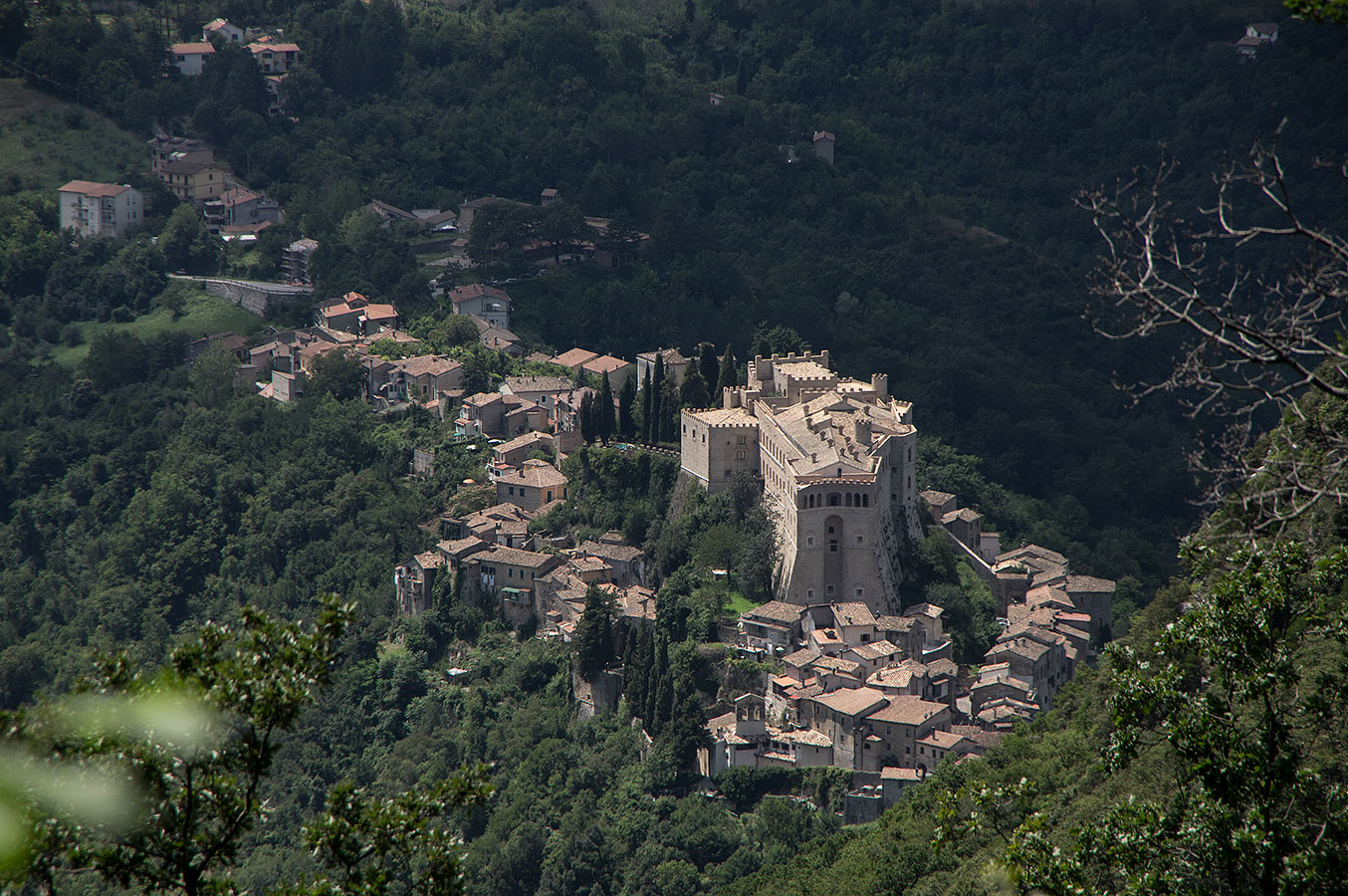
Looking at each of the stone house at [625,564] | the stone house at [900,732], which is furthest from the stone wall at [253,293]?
the stone house at [900,732]

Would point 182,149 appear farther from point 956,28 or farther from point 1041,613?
point 1041,613

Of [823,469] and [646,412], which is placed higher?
[823,469]

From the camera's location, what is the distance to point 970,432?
206 feet

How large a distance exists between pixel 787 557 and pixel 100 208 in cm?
4561

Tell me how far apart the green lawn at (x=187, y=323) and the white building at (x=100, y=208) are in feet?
19.1

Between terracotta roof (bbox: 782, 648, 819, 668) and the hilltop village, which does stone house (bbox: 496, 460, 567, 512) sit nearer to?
the hilltop village

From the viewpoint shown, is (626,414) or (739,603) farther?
(626,414)

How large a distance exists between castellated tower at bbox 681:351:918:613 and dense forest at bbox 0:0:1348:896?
1.44m

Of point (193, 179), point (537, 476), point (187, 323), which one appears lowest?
point (537, 476)

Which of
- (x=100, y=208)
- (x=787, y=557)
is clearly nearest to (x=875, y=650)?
(x=787, y=557)

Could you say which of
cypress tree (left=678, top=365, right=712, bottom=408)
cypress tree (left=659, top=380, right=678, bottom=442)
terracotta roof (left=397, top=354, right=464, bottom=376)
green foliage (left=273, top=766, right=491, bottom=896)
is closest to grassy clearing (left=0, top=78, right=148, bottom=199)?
terracotta roof (left=397, top=354, right=464, bottom=376)

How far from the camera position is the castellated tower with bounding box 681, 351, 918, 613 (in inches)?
1674

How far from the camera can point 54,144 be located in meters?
80.6

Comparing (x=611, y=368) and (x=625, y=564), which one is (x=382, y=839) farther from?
(x=611, y=368)
